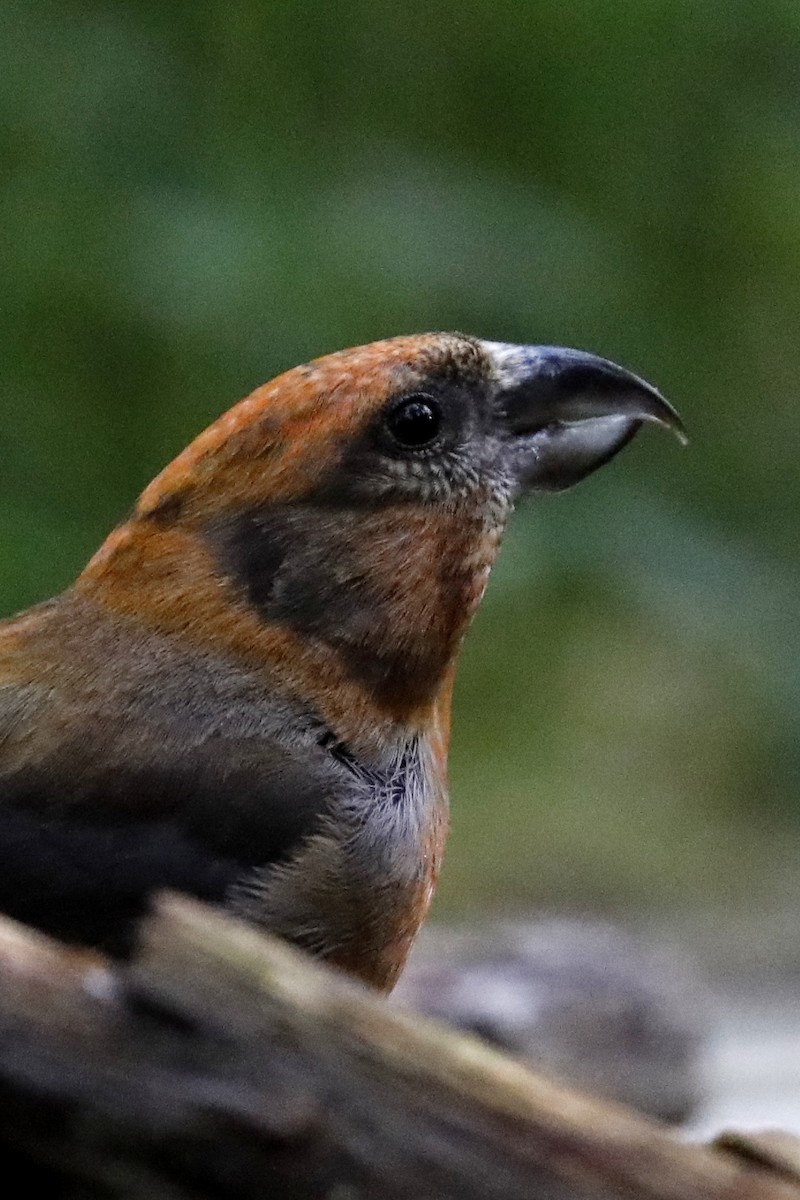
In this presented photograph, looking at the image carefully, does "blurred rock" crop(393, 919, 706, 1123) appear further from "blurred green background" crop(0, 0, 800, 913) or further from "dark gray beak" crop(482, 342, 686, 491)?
"dark gray beak" crop(482, 342, 686, 491)

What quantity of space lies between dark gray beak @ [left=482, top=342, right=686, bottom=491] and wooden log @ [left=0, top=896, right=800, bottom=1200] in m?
1.13

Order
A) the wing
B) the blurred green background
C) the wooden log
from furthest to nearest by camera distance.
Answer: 1. the blurred green background
2. the wing
3. the wooden log

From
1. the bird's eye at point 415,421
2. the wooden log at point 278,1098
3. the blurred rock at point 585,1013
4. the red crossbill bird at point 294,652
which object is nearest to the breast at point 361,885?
the red crossbill bird at point 294,652

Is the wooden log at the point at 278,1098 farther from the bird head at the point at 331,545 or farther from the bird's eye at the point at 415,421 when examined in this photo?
the bird's eye at the point at 415,421

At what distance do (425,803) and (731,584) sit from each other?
87cm

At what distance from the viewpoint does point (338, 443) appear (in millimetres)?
2088

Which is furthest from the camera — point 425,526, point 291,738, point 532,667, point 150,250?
point 532,667

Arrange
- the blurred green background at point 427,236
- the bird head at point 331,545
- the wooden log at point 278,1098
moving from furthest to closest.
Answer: the blurred green background at point 427,236 → the bird head at point 331,545 → the wooden log at point 278,1098

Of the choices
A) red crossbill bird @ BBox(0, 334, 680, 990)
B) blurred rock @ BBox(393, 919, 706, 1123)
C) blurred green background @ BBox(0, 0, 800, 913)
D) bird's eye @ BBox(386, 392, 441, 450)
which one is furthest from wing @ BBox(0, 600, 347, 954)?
blurred rock @ BBox(393, 919, 706, 1123)

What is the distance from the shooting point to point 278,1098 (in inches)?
48.3

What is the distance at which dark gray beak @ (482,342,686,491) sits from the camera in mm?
2277

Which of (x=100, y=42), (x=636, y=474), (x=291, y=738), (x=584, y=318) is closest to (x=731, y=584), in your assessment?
(x=636, y=474)

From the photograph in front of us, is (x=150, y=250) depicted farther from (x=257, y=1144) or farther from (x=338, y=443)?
(x=257, y=1144)

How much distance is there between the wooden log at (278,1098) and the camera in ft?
4.01
